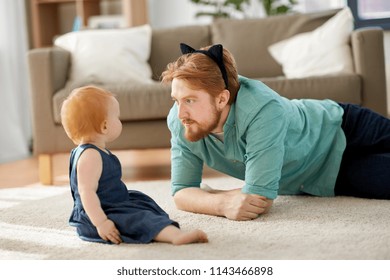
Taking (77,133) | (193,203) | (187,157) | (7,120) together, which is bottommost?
(7,120)

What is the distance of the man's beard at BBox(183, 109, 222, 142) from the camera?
180 centimetres

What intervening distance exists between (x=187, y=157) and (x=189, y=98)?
0.31 m

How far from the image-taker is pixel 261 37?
3666 mm

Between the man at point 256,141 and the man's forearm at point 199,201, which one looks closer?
the man at point 256,141

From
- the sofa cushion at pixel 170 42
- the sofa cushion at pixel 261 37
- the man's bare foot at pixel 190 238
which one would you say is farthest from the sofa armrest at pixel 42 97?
the man's bare foot at pixel 190 238

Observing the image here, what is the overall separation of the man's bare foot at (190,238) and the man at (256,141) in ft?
0.87

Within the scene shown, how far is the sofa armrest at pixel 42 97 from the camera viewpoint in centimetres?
309

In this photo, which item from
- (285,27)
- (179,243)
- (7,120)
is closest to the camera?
(179,243)

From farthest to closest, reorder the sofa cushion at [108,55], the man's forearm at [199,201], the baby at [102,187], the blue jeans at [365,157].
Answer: the sofa cushion at [108,55] → the blue jeans at [365,157] → the man's forearm at [199,201] → the baby at [102,187]

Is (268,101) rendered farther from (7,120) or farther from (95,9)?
(95,9)

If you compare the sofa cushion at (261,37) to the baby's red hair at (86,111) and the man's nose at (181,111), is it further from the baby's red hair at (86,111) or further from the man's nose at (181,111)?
the baby's red hair at (86,111)

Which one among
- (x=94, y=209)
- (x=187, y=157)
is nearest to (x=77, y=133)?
(x=94, y=209)
